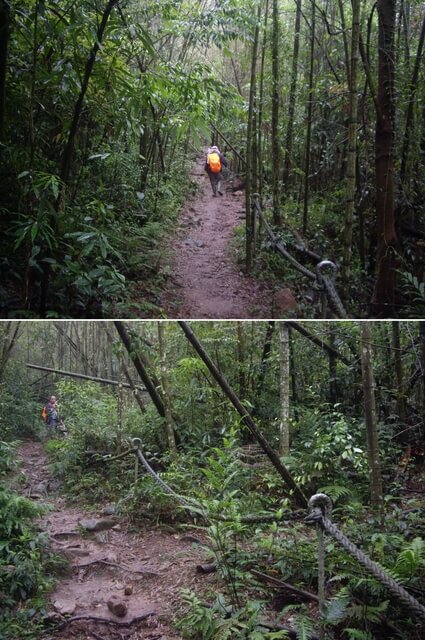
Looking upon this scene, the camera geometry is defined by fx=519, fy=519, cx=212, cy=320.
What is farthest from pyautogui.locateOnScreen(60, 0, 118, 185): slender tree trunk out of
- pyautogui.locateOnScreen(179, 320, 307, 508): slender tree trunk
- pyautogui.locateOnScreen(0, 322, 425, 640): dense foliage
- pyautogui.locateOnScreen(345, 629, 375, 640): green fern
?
pyautogui.locateOnScreen(345, 629, 375, 640): green fern

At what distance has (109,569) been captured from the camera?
3580 millimetres

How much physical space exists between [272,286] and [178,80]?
1.36 m

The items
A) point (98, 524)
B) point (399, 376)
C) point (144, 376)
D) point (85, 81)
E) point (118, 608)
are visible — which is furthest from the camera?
point (144, 376)

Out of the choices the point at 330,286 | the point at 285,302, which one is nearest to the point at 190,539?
the point at 285,302

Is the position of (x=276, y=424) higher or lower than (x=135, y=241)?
lower

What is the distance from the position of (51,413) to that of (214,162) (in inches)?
A: 162

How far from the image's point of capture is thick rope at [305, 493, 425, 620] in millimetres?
1799

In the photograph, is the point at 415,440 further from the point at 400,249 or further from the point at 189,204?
the point at 189,204

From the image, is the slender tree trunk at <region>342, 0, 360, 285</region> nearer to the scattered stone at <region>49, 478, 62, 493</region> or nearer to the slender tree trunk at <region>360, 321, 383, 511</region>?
the slender tree trunk at <region>360, 321, 383, 511</region>

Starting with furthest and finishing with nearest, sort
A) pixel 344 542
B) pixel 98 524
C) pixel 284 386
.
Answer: pixel 98 524 → pixel 284 386 → pixel 344 542

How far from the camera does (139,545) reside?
394 cm

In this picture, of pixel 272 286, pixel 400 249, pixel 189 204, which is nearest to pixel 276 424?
pixel 272 286

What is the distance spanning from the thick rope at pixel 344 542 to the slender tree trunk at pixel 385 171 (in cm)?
106

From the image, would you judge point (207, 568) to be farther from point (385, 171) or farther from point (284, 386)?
point (385, 171)
